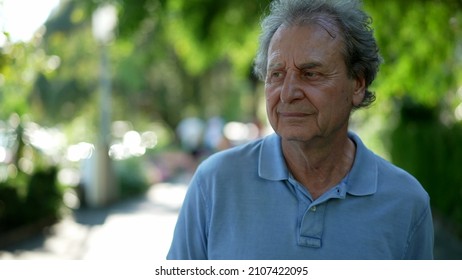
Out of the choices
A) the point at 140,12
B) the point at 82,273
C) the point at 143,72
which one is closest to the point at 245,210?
the point at 82,273

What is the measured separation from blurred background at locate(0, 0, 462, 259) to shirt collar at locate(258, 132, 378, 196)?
2.29ft

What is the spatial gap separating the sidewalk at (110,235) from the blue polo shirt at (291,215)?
369 cm

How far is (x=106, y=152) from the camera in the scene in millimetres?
12125

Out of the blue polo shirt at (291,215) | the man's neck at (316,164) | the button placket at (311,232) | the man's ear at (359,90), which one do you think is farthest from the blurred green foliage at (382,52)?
the button placket at (311,232)

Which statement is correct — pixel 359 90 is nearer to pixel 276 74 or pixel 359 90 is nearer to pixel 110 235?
pixel 276 74

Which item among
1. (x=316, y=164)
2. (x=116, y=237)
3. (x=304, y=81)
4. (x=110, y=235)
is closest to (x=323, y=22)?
(x=304, y=81)

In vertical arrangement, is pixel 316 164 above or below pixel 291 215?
above

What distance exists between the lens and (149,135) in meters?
20.3

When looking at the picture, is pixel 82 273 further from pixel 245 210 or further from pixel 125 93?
pixel 125 93

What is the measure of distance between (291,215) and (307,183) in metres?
0.14

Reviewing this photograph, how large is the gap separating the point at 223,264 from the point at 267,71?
0.57 meters

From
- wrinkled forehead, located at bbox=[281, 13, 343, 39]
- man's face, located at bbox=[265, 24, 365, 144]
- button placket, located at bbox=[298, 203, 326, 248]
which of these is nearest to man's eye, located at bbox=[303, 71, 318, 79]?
man's face, located at bbox=[265, 24, 365, 144]

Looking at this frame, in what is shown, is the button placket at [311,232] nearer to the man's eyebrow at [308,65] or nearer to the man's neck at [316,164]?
the man's neck at [316,164]

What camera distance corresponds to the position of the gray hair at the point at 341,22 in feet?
6.20
